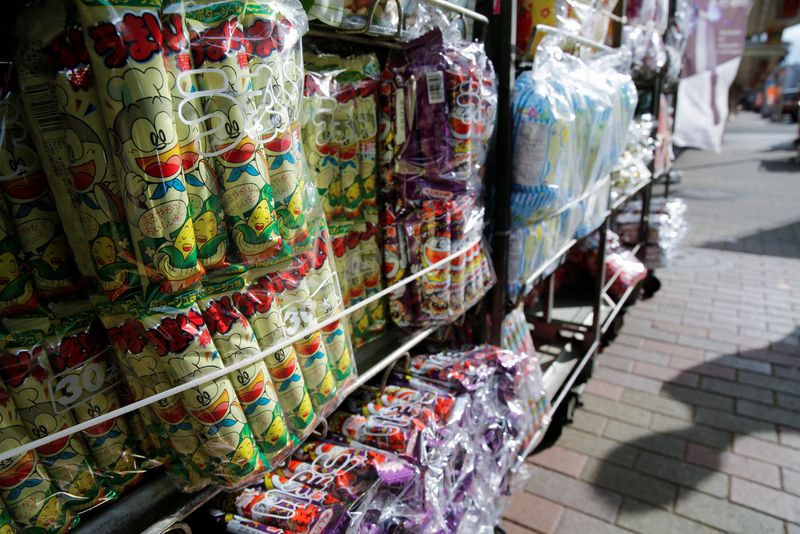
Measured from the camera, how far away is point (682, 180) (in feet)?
33.3

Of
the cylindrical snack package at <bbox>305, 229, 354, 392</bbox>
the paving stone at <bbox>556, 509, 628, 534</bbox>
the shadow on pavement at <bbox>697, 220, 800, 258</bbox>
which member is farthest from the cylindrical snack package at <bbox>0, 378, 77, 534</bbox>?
the shadow on pavement at <bbox>697, 220, 800, 258</bbox>

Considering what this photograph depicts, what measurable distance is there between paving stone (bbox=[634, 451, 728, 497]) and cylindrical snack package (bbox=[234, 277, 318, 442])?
1.99m

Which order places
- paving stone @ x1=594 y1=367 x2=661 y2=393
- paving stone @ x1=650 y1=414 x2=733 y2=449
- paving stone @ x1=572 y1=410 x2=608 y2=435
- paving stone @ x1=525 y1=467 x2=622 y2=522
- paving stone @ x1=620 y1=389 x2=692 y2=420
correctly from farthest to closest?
paving stone @ x1=594 y1=367 x2=661 y2=393 < paving stone @ x1=620 y1=389 x2=692 y2=420 < paving stone @ x1=572 y1=410 x2=608 y2=435 < paving stone @ x1=650 y1=414 x2=733 y2=449 < paving stone @ x1=525 y1=467 x2=622 y2=522

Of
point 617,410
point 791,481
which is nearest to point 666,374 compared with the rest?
point 617,410

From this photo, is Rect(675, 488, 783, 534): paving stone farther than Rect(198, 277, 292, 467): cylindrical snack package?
Yes

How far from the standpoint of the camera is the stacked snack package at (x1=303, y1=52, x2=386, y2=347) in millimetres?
1051

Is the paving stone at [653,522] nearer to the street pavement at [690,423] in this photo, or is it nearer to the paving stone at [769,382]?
the street pavement at [690,423]

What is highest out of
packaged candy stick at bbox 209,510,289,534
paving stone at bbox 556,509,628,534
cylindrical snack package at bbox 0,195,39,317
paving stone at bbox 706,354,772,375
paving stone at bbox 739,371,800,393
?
cylindrical snack package at bbox 0,195,39,317

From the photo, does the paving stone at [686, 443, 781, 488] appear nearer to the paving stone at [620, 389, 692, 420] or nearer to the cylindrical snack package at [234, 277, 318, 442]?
the paving stone at [620, 389, 692, 420]

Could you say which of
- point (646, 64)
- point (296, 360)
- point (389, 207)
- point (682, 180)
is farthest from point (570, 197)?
point (682, 180)

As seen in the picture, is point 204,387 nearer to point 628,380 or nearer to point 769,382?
point 628,380

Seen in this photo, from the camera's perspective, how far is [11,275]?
0.64 m

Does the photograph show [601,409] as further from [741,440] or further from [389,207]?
[389,207]

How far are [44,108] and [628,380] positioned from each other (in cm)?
312
